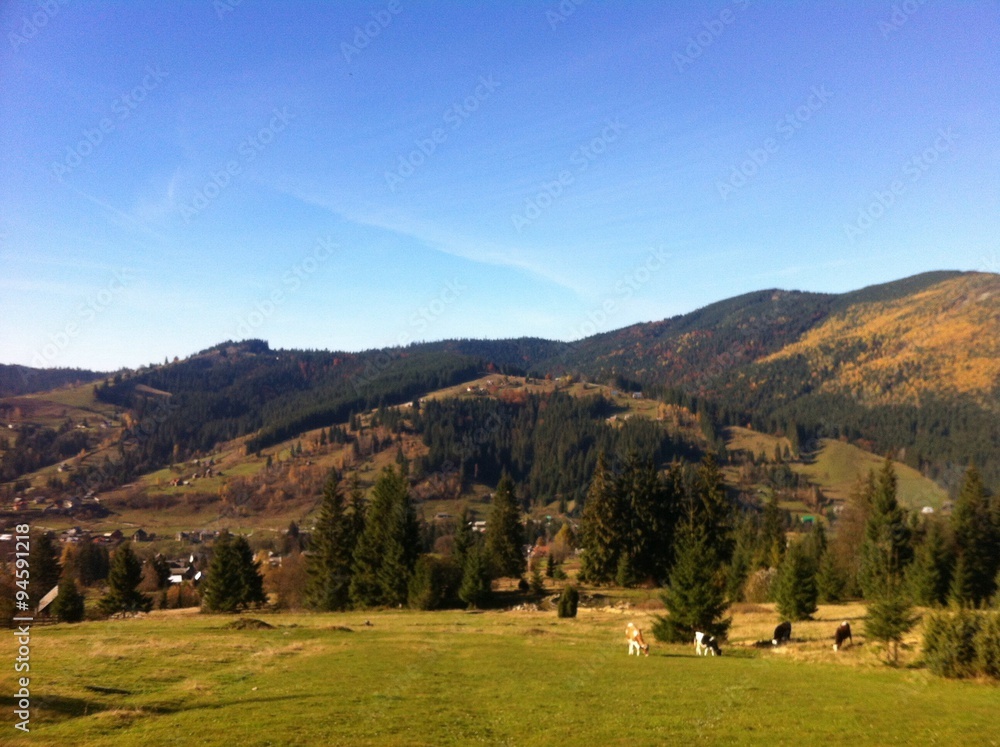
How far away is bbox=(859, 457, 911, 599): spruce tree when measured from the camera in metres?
57.8

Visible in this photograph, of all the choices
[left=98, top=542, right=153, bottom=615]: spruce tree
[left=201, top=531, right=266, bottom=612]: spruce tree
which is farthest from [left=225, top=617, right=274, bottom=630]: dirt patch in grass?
[left=98, top=542, right=153, bottom=615]: spruce tree

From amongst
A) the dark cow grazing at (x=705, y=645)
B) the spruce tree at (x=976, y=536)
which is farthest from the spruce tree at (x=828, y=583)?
the dark cow grazing at (x=705, y=645)

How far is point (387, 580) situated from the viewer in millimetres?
58375

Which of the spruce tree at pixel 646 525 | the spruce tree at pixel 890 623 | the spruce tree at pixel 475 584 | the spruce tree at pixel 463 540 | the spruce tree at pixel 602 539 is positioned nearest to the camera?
the spruce tree at pixel 890 623

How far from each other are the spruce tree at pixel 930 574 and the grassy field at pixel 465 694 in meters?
25.9

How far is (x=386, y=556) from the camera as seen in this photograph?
58.9m

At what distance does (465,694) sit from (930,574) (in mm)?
48666

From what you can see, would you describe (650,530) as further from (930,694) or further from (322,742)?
(322,742)

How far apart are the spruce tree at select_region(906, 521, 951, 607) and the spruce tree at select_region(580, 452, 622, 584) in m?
27.4

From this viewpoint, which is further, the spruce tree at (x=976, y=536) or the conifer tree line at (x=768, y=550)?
the spruce tree at (x=976, y=536)

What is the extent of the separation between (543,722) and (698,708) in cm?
480

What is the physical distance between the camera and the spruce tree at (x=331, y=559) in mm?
61062

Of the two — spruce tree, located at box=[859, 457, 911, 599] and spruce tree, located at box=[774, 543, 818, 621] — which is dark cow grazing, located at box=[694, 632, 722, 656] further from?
spruce tree, located at box=[859, 457, 911, 599]

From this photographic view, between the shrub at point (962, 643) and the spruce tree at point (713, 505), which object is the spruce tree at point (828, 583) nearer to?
the spruce tree at point (713, 505)
